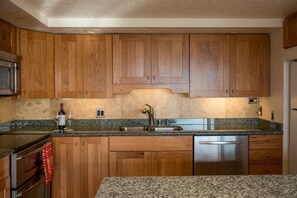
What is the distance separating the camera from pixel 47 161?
113 inches

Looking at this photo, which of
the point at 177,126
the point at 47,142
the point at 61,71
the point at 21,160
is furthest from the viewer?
the point at 177,126

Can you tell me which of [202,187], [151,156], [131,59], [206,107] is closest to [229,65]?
[206,107]

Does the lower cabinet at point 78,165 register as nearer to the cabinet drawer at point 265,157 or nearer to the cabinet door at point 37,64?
the cabinet door at point 37,64

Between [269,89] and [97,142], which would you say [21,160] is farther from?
[269,89]

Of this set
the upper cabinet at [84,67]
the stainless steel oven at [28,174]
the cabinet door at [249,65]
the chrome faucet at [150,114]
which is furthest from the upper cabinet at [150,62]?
the stainless steel oven at [28,174]

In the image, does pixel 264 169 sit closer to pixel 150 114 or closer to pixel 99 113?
pixel 150 114

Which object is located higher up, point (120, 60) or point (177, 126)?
point (120, 60)

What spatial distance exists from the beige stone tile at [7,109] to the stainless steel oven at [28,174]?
2.43 feet

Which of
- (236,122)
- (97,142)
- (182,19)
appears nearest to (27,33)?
(97,142)

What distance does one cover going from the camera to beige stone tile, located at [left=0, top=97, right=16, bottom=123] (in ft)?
10.8

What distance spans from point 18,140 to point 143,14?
175 centimetres

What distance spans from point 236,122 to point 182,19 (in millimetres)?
1570

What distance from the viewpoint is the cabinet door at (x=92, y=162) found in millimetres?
3152

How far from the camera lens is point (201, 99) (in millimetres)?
3773
